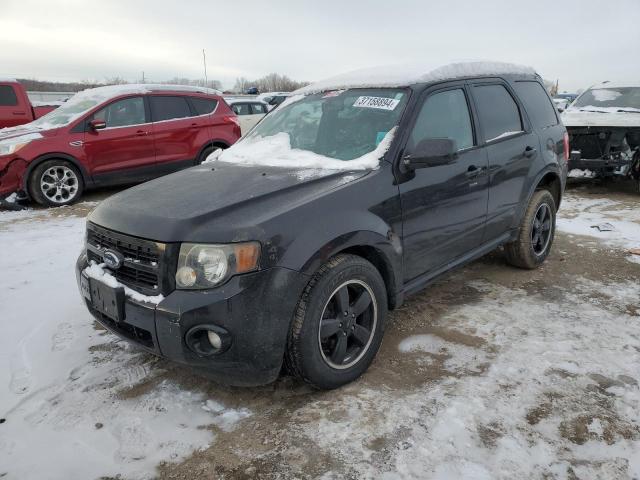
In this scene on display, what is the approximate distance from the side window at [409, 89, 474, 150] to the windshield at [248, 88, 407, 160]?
0.17 meters

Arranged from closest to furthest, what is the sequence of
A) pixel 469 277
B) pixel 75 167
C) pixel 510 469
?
pixel 510 469
pixel 469 277
pixel 75 167

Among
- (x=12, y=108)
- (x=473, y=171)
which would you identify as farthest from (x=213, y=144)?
(x=473, y=171)

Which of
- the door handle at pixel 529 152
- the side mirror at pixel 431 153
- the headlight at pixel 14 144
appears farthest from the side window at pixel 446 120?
the headlight at pixel 14 144

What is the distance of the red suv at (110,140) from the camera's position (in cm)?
700

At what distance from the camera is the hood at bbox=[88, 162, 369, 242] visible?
2.25 m

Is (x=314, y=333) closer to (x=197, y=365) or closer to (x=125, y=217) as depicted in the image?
(x=197, y=365)

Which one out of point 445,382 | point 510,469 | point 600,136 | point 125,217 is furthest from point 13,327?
point 600,136

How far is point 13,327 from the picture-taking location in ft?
11.1

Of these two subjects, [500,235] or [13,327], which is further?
[500,235]

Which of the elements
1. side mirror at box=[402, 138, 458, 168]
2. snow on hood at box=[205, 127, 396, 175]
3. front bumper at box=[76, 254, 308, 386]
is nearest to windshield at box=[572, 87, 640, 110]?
side mirror at box=[402, 138, 458, 168]

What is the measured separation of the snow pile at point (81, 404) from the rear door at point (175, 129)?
4.59 metres

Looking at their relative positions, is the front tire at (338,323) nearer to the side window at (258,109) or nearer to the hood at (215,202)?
the hood at (215,202)

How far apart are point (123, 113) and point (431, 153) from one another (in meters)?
6.38

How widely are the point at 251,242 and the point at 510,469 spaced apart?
148 centimetres
